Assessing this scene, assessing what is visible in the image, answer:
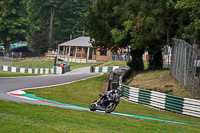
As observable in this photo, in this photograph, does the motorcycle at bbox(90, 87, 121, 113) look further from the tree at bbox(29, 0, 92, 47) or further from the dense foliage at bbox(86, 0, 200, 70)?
the tree at bbox(29, 0, 92, 47)

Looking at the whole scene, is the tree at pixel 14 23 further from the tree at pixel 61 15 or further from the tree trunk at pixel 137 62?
the tree trunk at pixel 137 62

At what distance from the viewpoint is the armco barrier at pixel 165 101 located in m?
17.6

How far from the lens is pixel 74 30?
9062cm

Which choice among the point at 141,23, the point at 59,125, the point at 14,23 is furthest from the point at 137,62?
the point at 14,23

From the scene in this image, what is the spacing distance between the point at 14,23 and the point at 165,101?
6333 cm

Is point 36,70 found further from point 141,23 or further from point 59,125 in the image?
point 59,125

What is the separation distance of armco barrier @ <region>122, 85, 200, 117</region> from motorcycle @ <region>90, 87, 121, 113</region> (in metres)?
5.53

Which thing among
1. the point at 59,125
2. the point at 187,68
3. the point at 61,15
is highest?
the point at 61,15

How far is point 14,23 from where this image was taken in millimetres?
76125

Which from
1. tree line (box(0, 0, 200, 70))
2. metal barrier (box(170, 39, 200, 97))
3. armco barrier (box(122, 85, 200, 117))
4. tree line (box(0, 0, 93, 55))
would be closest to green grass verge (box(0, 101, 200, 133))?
armco barrier (box(122, 85, 200, 117))

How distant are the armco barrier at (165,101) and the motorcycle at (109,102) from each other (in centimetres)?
553

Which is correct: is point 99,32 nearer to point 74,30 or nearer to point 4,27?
point 4,27

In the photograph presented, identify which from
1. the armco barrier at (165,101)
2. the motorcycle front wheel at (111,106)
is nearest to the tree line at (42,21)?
the armco barrier at (165,101)

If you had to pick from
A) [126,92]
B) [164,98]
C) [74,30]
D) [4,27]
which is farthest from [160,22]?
[74,30]
